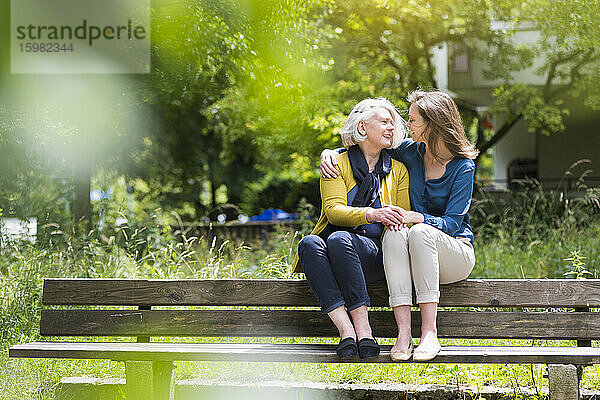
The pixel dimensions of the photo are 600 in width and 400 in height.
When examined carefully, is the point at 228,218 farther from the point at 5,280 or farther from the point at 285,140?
the point at 5,280

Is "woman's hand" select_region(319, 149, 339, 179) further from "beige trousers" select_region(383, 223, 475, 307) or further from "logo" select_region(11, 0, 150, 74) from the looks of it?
"logo" select_region(11, 0, 150, 74)

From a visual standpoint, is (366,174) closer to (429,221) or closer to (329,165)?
(329,165)

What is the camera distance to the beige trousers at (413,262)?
3.37 metres

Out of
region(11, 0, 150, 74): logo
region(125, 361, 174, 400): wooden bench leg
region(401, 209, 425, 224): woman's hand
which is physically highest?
region(11, 0, 150, 74): logo

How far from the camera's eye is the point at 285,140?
11.1 m

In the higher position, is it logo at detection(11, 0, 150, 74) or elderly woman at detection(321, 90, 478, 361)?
logo at detection(11, 0, 150, 74)

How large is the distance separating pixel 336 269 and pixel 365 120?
81 centimetres

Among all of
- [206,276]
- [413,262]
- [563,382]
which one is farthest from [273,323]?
[206,276]

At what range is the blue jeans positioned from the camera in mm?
3373

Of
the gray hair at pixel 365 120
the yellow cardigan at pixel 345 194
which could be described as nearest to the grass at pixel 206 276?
the yellow cardigan at pixel 345 194

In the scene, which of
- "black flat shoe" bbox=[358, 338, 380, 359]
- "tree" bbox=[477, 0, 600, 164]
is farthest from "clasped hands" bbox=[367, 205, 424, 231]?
"tree" bbox=[477, 0, 600, 164]

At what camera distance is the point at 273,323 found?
384 centimetres

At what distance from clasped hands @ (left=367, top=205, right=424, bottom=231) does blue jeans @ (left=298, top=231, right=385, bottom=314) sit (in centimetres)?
15

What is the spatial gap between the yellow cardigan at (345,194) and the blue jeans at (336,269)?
0.11 m
